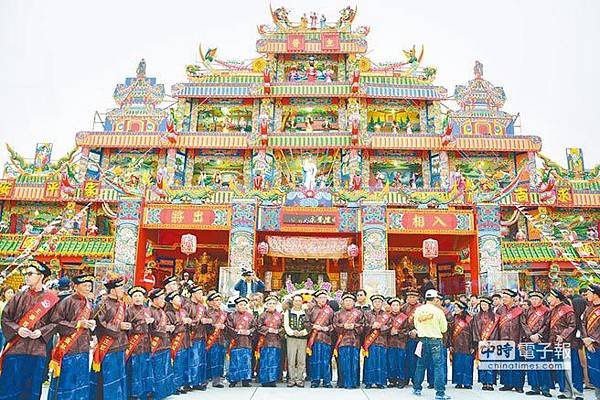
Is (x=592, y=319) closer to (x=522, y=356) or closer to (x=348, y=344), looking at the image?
(x=522, y=356)

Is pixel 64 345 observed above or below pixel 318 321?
below

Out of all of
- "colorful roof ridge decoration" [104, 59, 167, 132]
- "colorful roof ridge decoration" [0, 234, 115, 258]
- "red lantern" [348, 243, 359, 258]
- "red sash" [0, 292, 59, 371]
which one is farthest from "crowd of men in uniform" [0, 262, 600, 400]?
"colorful roof ridge decoration" [104, 59, 167, 132]

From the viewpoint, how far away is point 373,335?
28.3 feet

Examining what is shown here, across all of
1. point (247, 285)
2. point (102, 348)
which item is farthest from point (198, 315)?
point (247, 285)

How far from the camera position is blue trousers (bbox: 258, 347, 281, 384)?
8352 millimetres

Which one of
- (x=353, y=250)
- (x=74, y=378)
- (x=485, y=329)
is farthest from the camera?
(x=353, y=250)

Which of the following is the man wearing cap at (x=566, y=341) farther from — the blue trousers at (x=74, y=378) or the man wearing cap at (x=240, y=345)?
the blue trousers at (x=74, y=378)

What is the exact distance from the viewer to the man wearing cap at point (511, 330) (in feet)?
26.7

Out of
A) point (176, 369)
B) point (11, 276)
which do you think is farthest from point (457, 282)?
point (11, 276)

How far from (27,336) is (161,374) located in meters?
2.17

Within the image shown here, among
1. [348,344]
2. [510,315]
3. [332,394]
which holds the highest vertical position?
[510,315]

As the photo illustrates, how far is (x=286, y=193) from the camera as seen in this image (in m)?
16.8

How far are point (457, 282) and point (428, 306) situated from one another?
44.8ft

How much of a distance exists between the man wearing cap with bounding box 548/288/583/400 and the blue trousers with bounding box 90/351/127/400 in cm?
625
